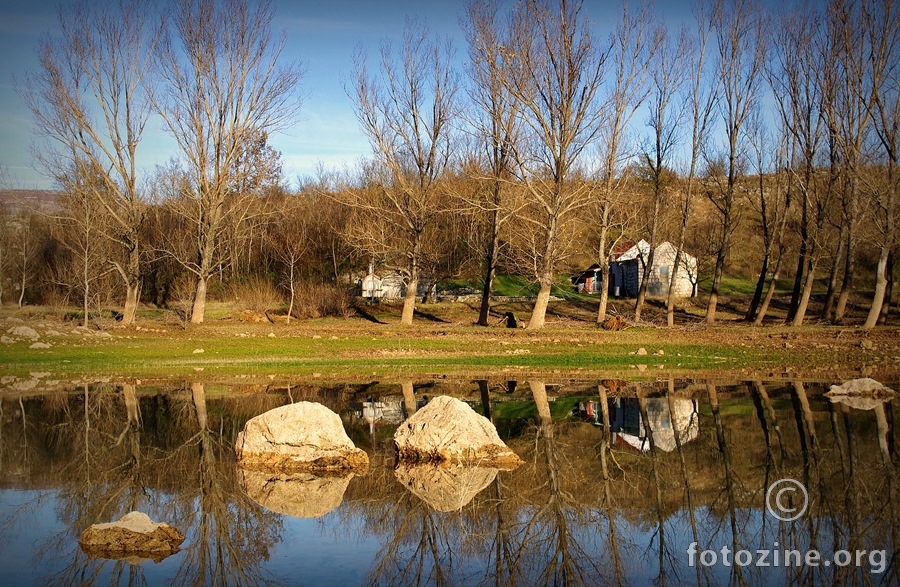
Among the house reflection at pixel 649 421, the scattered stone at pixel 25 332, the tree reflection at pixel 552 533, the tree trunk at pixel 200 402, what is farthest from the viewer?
the scattered stone at pixel 25 332

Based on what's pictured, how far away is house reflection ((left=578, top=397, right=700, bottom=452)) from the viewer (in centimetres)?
1502

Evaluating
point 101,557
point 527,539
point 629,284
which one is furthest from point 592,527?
point 629,284

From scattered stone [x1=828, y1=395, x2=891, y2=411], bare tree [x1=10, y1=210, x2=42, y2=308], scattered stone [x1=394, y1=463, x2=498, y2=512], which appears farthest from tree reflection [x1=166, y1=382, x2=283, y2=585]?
bare tree [x1=10, y1=210, x2=42, y2=308]

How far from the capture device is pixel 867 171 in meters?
36.7

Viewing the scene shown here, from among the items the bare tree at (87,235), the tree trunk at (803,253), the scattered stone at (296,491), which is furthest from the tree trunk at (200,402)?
the tree trunk at (803,253)

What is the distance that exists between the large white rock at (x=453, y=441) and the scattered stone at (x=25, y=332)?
21194mm

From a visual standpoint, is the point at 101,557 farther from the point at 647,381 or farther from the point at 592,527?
the point at 647,381

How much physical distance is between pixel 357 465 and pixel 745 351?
62.8 feet

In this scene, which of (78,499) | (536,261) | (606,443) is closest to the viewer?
(78,499)

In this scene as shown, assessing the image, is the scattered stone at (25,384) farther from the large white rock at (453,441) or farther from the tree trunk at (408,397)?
the large white rock at (453,441)

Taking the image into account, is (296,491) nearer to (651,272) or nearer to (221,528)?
(221,528)

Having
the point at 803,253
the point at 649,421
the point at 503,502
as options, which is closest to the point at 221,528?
the point at 503,502

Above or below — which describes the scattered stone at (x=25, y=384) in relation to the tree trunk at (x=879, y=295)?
below

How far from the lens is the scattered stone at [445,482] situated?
11242mm
